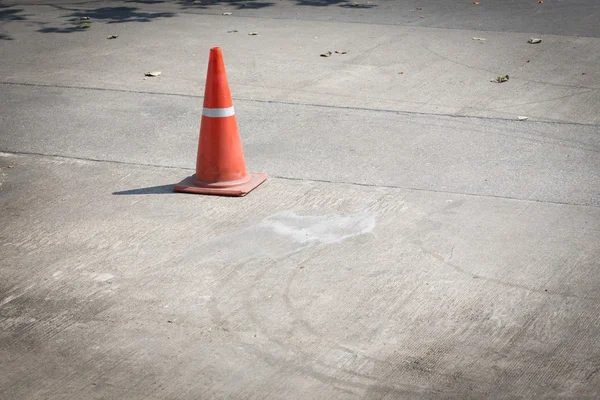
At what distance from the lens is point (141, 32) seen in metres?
11.4

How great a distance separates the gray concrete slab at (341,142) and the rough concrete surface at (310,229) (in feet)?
0.09

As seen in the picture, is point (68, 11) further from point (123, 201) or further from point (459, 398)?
point (459, 398)

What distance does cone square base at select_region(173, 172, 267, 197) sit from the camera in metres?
5.93

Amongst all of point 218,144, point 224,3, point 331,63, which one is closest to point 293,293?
point 218,144

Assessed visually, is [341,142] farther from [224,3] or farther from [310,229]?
[224,3]

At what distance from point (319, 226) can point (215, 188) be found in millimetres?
981

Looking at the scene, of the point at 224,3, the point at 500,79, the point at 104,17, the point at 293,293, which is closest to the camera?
the point at 293,293

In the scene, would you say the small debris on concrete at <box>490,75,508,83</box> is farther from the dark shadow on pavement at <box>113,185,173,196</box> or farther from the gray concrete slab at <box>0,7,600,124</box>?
the dark shadow on pavement at <box>113,185,173,196</box>

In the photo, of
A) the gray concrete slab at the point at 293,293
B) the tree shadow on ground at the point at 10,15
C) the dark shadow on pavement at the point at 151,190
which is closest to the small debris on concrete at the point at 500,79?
the gray concrete slab at the point at 293,293

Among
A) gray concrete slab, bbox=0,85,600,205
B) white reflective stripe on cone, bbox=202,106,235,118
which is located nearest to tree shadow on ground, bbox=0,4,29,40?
gray concrete slab, bbox=0,85,600,205

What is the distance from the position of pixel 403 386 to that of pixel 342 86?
5.40m

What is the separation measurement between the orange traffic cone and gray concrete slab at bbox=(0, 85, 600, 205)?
18.0 inches

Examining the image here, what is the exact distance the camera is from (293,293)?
14.8ft

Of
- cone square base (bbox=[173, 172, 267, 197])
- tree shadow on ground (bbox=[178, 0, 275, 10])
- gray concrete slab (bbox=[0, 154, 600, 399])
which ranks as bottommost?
gray concrete slab (bbox=[0, 154, 600, 399])
